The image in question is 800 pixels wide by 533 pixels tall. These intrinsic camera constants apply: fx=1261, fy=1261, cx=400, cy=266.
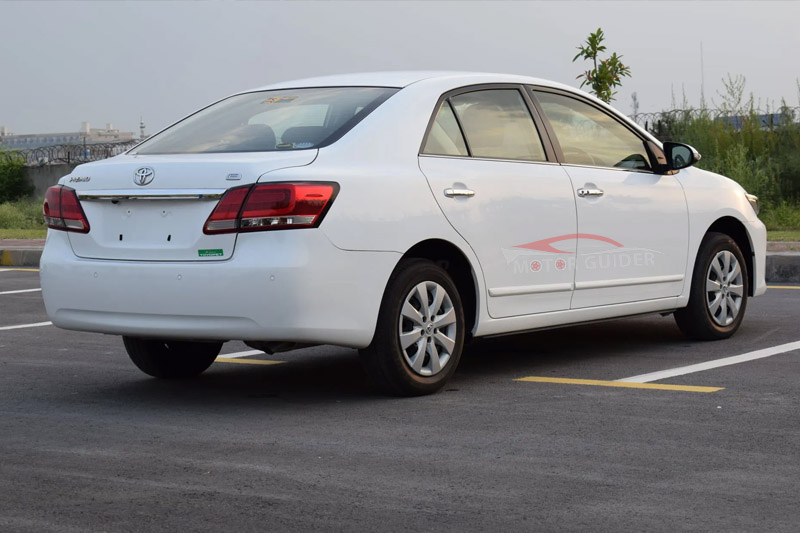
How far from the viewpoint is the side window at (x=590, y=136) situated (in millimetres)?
7195

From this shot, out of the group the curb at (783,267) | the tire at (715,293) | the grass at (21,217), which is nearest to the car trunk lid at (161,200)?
the tire at (715,293)

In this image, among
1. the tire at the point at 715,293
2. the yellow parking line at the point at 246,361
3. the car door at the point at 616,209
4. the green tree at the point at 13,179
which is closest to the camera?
the car door at the point at 616,209

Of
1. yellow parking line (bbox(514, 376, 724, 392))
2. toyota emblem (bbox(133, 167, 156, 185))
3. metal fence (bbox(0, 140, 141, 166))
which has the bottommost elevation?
yellow parking line (bbox(514, 376, 724, 392))

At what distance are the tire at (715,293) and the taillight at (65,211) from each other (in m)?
3.86

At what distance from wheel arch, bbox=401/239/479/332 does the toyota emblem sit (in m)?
1.29

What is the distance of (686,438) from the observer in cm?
516

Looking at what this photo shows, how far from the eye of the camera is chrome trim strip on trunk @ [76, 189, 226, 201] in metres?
5.71

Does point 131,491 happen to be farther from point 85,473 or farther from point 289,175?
point 289,175

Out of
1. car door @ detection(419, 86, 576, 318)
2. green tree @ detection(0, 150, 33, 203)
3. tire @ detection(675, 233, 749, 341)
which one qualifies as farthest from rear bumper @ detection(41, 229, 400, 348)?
green tree @ detection(0, 150, 33, 203)

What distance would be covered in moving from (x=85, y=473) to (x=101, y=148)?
26.1m

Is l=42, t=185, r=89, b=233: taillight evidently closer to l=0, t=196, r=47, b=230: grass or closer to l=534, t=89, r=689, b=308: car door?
l=534, t=89, r=689, b=308: car door

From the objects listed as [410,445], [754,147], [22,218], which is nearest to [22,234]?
[22,218]

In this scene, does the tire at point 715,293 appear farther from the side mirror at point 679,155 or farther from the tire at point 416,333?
the tire at point 416,333

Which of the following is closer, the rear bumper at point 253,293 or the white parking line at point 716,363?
the rear bumper at point 253,293
